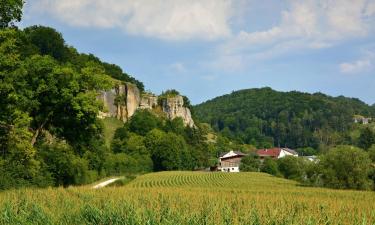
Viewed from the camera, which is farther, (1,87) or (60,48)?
(60,48)

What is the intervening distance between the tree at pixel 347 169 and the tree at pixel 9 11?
5728 centimetres

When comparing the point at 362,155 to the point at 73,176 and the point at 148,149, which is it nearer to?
the point at 73,176

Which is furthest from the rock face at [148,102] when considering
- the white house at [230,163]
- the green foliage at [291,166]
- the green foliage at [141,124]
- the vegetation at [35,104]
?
the vegetation at [35,104]

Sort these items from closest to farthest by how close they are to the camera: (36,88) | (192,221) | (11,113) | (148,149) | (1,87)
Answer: (192,221), (1,87), (11,113), (36,88), (148,149)

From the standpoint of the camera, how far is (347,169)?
69188 millimetres

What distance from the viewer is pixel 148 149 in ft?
383

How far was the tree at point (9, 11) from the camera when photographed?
2174 cm

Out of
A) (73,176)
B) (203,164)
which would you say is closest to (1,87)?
(73,176)

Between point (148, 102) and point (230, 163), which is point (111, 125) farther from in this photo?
point (230, 163)

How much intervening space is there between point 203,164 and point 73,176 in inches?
3900

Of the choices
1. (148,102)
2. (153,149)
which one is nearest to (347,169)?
(153,149)

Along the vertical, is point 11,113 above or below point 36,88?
below

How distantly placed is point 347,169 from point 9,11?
5867 cm

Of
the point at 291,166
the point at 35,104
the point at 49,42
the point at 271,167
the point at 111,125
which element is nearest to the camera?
the point at 35,104
